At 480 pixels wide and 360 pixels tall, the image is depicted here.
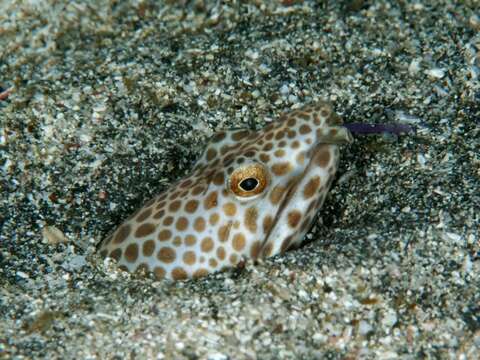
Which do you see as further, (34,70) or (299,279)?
(34,70)

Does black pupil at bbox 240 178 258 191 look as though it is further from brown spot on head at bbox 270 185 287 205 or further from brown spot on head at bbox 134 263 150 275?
brown spot on head at bbox 134 263 150 275

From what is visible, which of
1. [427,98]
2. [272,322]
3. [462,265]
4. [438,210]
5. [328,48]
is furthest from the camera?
[328,48]

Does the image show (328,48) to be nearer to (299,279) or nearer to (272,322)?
(299,279)

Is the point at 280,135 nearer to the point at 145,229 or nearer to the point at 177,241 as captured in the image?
the point at 177,241

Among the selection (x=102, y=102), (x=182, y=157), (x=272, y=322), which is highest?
(x=102, y=102)

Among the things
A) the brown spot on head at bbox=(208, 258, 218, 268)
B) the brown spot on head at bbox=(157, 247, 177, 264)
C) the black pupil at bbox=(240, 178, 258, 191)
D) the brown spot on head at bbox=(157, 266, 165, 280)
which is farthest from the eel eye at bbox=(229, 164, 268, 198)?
the brown spot on head at bbox=(157, 266, 165, 280)

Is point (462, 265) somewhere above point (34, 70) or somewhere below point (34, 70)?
below

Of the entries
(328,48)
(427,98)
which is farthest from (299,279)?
(328,48)
